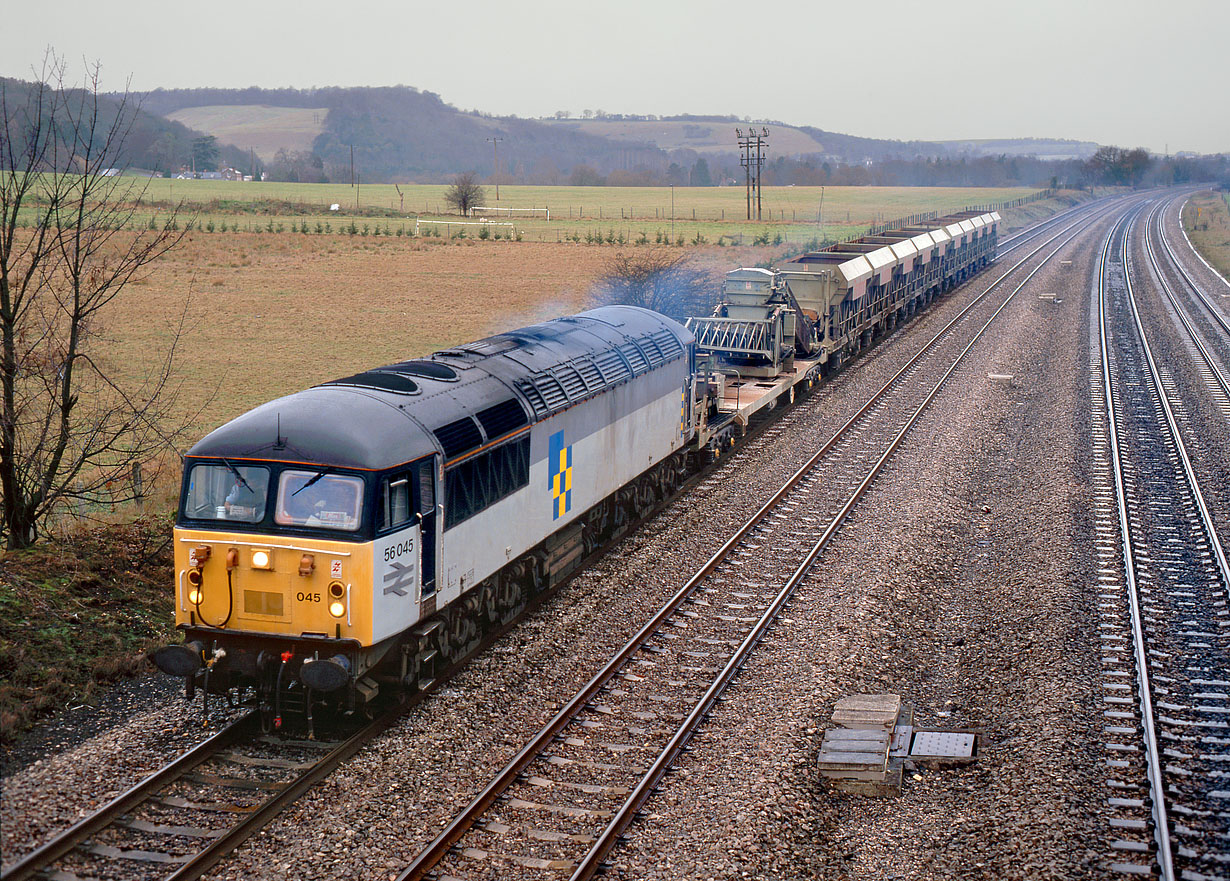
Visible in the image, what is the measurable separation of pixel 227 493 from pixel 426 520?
2148mm

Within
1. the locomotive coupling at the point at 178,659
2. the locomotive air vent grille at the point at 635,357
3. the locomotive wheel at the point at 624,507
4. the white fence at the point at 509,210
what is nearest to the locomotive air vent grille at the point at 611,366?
the locomotive air vent grille at the point at 635,357

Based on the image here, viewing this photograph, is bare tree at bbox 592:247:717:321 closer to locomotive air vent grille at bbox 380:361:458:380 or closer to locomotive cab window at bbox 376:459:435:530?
locomotive air vent grille at bbox 380:361:458:380

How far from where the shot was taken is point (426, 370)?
48.3 feet

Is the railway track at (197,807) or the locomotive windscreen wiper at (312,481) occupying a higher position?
the locomotive windscreen wiper at (312,481)

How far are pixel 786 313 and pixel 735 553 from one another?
1370 cm

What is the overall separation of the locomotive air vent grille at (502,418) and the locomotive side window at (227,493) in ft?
10.0

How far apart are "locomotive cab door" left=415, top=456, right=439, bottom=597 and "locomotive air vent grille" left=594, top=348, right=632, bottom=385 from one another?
19.4 ft

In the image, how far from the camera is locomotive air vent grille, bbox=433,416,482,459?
1308 centimetres

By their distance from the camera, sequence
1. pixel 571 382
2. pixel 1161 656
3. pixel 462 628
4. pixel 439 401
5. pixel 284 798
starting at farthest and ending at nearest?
pixel 571 382 → pixel 1161 656 → pixel 462 628 → pixel 439 401 → pixel 284 798

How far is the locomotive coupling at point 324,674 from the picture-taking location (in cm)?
1145

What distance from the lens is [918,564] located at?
743 inches

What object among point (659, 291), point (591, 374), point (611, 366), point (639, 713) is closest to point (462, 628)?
point (639, 713)

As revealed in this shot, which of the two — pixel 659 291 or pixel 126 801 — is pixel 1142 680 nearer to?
pixel 126 801

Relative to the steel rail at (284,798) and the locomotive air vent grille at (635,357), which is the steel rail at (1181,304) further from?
the steel rail at (284,798)
